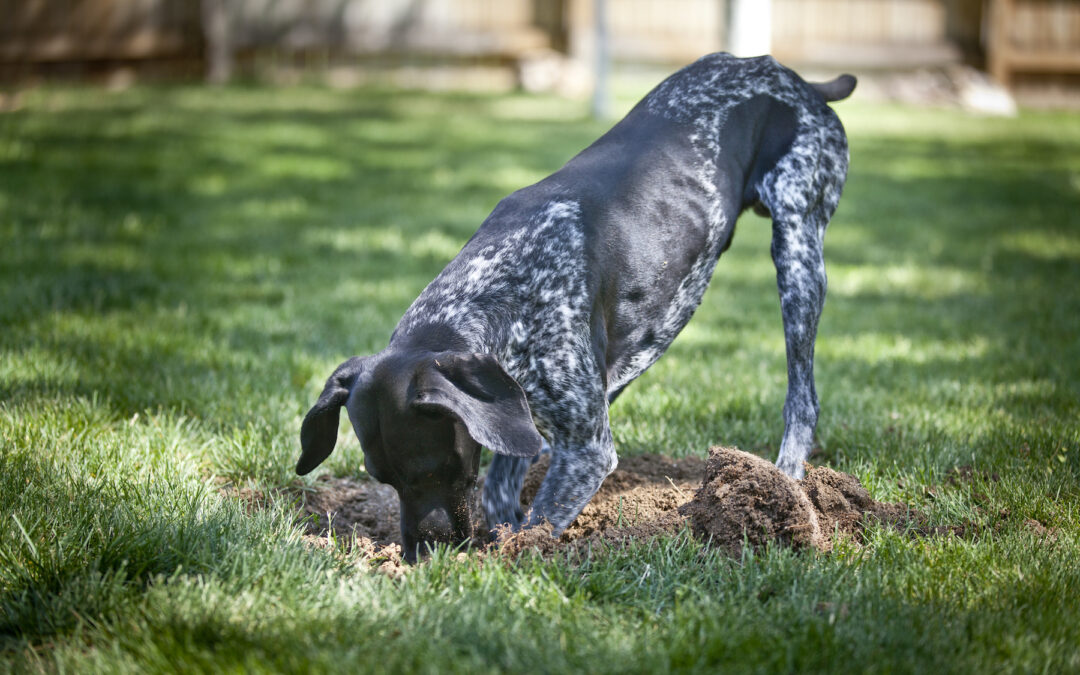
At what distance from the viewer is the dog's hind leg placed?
3809 mm

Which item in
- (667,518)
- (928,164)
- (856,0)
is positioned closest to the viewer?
(667,518)

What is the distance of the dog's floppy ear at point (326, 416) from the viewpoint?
2912 mm

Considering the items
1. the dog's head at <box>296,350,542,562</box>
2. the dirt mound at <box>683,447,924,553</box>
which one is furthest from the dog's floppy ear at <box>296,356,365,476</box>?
the dirt mound at <box>683,447,924,553</box>

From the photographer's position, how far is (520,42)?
15664 mm

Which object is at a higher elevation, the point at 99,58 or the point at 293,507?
the point at 99,58

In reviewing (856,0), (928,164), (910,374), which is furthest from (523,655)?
(856,0)

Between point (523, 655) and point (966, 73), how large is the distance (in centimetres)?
1689

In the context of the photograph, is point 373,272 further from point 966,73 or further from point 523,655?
Result: point 966,73

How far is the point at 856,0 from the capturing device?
54.6 feet

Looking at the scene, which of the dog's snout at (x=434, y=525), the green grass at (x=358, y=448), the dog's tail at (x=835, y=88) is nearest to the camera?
the green grass at (x=358, y=448)

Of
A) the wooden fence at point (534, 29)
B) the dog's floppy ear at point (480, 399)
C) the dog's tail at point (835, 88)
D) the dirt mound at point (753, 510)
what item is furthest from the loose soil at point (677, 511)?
the wooden fence at point (534, 29)

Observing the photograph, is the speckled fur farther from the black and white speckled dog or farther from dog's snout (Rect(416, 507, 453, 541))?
dog's snout (Rect(416, 507, 453, 541))

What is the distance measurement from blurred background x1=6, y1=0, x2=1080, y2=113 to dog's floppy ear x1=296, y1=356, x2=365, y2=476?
10224 mm

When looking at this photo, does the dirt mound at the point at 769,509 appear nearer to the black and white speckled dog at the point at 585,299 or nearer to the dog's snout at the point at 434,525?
the black and white speckled dog at the point at 585,299
